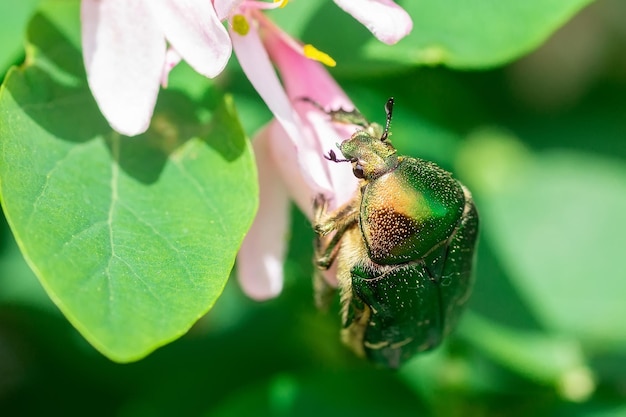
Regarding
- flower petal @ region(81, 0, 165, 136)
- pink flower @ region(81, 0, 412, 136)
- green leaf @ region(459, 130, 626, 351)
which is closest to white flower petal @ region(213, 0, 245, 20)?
pink flower @ region(81, 0, 412, 136)

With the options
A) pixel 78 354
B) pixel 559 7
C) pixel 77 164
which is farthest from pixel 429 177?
pixel 78 354

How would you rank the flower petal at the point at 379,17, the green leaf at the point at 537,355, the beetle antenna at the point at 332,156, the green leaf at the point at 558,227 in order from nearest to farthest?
1. the flower petal at the point at 379,17
2. the beetle antenna at the point at 332,156
3. the green leaf at the point at 537,355
4. the green leaf at the point at 558,227

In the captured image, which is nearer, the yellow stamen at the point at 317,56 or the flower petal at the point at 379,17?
the flower petal at the point at 379,17

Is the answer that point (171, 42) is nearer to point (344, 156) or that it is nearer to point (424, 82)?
point (344, 156)

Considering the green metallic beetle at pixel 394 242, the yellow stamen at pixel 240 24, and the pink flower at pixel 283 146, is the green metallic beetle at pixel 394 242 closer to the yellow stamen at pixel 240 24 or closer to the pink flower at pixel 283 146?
the pink flower at pixel 283 146

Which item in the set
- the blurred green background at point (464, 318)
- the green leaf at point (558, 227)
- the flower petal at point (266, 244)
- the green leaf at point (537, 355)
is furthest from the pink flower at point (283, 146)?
the green leaf at point (558, 227)

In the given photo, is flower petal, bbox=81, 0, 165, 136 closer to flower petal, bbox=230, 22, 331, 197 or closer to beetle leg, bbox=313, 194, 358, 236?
flower petal, bbox=230, 22, 331, 197

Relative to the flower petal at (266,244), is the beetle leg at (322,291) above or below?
below

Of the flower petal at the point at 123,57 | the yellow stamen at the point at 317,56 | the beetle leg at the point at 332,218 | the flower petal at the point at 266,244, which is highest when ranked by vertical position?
the flower petal at the point at 123,57
